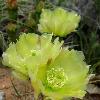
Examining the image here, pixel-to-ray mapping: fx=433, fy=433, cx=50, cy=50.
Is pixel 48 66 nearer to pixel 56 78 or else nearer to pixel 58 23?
pixel 56 78

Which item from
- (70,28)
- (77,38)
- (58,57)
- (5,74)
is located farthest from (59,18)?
(77,38)

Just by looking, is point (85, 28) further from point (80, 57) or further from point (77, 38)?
point (80, 57)

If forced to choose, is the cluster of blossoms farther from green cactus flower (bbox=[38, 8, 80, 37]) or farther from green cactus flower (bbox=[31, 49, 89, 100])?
green cactus flower (bbox=[38, 8, 80, 37])

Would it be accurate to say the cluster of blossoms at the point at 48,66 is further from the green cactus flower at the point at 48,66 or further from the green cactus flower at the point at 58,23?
the green cactus flower at the point at 58,23

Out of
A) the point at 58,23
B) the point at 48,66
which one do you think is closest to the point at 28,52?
the point at 48,66

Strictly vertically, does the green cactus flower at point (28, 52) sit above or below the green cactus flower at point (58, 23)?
above

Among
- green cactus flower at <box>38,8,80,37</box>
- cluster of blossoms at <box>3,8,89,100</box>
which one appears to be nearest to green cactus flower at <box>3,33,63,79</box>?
cluster of blossoms at <box>3,8,89,100</box>

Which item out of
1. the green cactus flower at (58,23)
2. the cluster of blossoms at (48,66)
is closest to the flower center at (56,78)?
the cluster of blossoms at (48,66)
